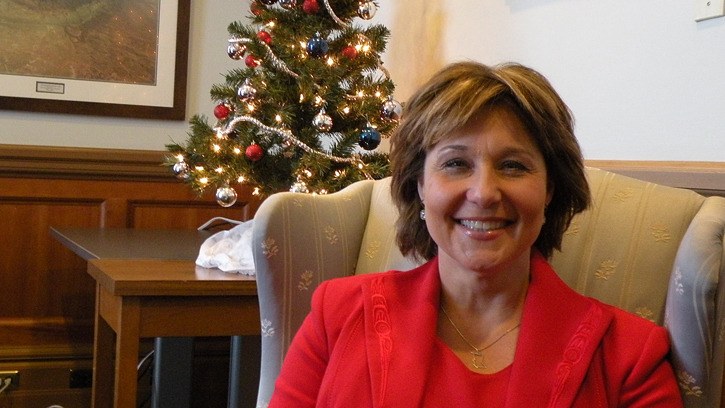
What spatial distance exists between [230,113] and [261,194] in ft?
0.83

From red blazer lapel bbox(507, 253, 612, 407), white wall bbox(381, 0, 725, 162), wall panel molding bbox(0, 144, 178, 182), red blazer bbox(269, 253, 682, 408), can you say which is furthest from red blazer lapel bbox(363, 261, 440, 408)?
wall panel molding bbox(0, 144, 178, 182)

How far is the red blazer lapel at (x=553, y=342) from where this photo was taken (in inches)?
44.7

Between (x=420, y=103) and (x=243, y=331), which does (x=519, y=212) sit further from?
(x=243, y=331)

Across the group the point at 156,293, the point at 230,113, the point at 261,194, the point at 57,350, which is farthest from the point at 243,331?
the point at 57,350

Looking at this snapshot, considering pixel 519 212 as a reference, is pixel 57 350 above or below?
below

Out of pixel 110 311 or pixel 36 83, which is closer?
pixel 110 311

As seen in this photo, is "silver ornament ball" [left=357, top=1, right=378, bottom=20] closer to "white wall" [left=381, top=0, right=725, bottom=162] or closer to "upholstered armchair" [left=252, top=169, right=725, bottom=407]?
"white wall" [left=381, top=0, right=725, bottom=162]

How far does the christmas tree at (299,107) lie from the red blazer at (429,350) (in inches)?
45.5

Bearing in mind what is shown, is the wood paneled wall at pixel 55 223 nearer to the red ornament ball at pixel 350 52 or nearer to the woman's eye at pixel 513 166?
the red ornament ball at pixel 350 52

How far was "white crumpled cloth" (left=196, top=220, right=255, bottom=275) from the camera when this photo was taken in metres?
2.05

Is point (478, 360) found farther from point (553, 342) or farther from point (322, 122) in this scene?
point (322, 122)

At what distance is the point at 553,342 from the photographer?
3.87 ft

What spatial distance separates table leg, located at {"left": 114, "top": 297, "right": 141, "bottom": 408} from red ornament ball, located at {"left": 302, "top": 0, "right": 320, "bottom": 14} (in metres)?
1.04

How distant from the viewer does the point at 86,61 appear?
10.8 feet
